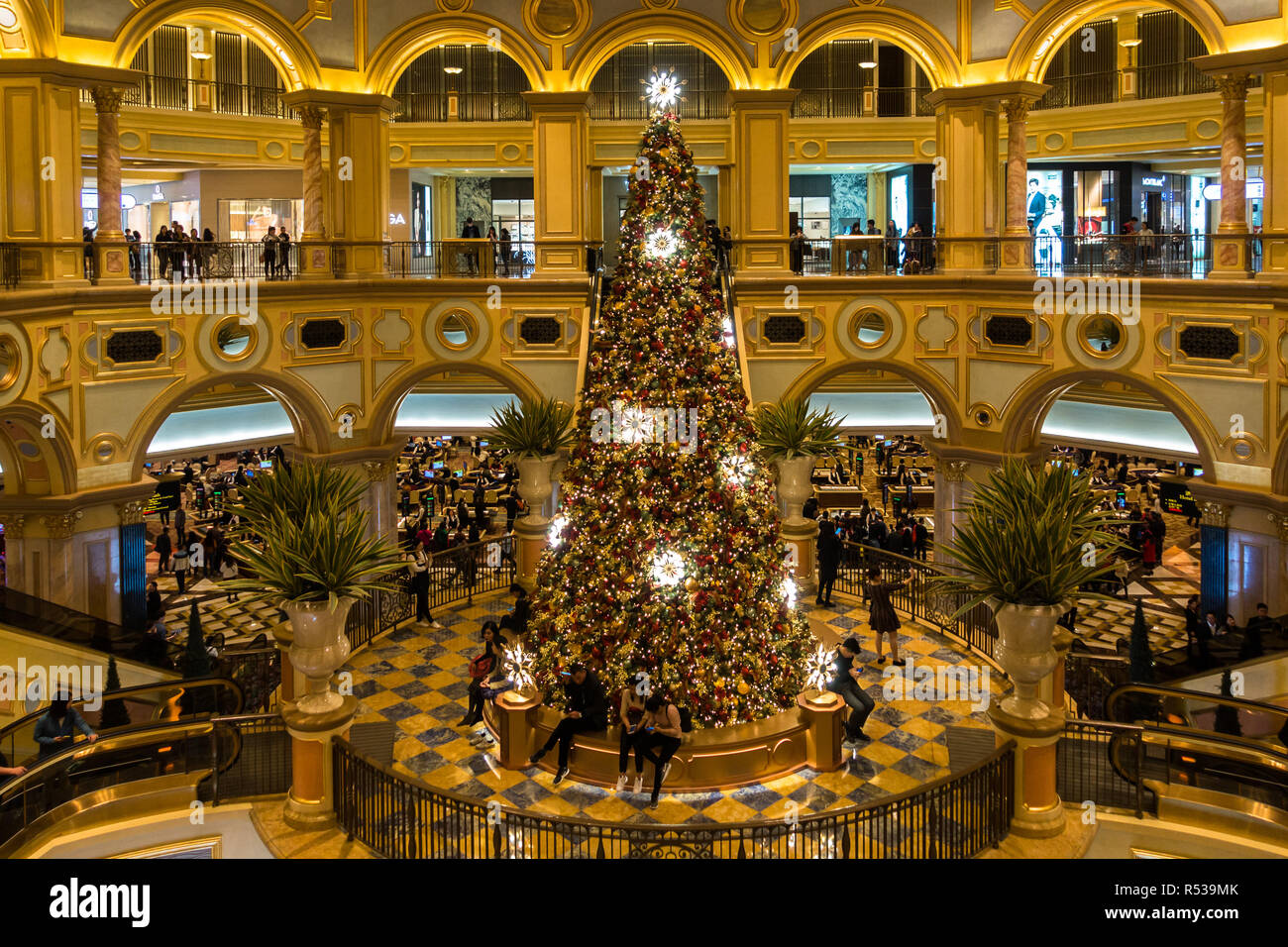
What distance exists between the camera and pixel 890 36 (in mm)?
19453

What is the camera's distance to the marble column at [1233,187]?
1636 centimetres

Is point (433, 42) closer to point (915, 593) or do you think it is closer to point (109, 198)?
point (109, 198)

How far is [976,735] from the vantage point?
10820 millimetres

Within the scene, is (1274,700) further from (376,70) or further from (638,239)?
(376,70)

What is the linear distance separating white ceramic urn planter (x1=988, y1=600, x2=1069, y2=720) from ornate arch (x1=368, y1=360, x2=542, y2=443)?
38.5ft

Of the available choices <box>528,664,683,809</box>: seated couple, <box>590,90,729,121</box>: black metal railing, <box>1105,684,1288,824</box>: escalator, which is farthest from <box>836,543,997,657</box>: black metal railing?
<box>590,90,729,121</box>: black metal railing

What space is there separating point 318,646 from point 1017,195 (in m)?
14.1

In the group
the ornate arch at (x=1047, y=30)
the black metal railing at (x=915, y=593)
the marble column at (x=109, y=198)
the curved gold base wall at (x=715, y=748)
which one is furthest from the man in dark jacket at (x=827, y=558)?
the marble column at (x=109, y=198)

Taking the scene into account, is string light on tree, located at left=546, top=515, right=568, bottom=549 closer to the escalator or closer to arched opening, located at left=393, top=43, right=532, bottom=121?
the escalator

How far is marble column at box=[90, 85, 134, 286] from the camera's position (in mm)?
16734

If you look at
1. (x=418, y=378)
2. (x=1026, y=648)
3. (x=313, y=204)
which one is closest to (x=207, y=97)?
(x=313, y=204)

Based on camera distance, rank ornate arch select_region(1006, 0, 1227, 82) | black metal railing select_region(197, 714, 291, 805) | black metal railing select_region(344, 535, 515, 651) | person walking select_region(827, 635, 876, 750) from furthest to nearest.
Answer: ornate arch select_region(1006, 0, 1227, 82) < black metal railing select_region(344, 535, 515, 651) < person walking select_region(827, 635, 876, 750) < black metal railing select_region(197, 714, 291, 805)

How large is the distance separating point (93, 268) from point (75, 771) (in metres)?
9.57

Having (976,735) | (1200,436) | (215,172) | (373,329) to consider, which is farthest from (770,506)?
(215,172)
